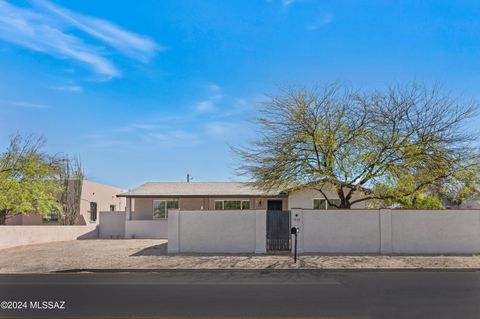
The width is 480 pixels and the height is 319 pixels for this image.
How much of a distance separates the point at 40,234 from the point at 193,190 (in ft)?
31.7

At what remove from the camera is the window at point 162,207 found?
3072cm

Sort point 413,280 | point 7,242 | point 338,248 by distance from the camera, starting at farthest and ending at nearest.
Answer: point 7,242, point 338,248, point 413,280

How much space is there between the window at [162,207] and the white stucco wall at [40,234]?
4.46 metres

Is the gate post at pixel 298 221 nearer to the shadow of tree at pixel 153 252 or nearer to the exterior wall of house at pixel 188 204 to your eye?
the shadow of tree at pixel 153 252

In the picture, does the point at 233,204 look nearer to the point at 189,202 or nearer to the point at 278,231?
the point at 189,202

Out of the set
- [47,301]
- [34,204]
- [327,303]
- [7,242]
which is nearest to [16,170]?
[34,204]

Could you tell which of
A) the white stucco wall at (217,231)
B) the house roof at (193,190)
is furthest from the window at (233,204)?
the white stucco wall at (217,231)

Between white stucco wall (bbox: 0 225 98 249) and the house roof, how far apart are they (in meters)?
3.69

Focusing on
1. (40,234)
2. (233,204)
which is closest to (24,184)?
(40,234)

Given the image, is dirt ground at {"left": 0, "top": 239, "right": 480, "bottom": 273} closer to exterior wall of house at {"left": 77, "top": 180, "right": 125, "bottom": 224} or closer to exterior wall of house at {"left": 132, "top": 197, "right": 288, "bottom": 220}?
exterior wall of house at {"left": 132, "top": 197, "right": 288, "bottom": 220}

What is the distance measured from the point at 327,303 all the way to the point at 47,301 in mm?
5628

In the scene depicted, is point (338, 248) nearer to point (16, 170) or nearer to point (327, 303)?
point (327, 303)

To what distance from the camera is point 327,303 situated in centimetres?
914

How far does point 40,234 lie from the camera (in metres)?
26.2
